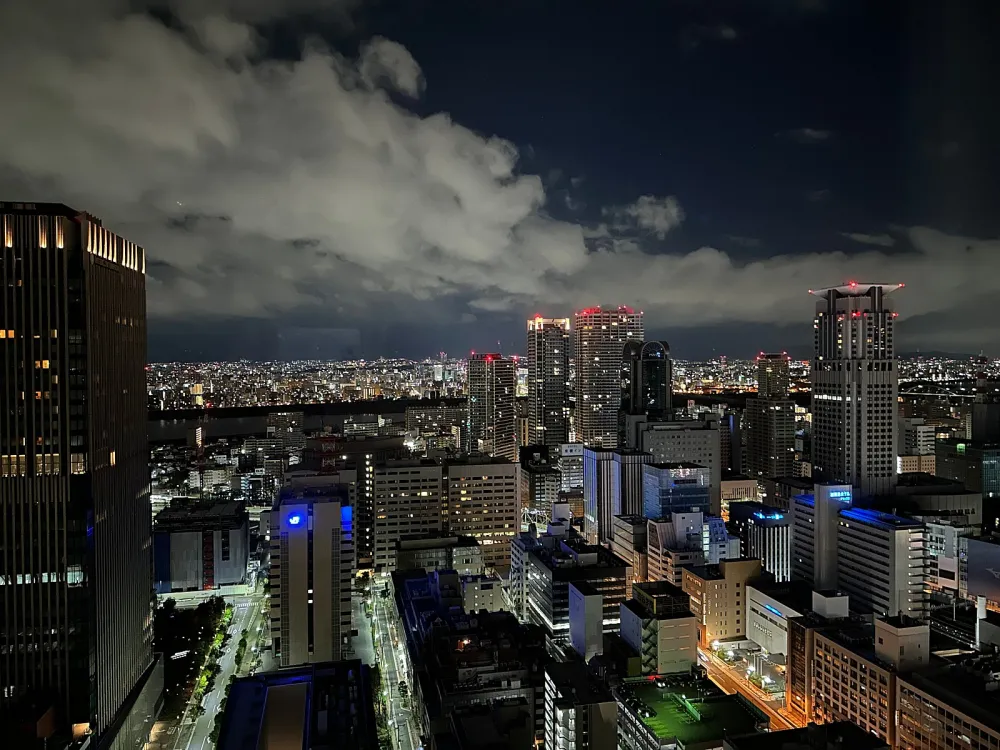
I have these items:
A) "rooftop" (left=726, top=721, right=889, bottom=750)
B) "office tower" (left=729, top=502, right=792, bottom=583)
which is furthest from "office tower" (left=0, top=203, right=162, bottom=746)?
"office tower" (left=729, top=502, right=792, bottom=583)

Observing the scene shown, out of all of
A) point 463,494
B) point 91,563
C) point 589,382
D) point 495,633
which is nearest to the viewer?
point 91,563

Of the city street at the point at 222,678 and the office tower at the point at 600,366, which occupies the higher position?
the office tower at the point at 600,366

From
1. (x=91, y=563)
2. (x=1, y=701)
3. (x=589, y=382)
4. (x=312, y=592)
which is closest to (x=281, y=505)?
(x=312, y=592)

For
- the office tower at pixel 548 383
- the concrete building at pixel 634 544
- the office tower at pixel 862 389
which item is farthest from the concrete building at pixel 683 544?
the office tower at pixel 548 383

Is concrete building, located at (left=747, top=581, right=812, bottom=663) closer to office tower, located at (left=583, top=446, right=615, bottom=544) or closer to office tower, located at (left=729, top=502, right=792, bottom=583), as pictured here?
office tower, located at (left=729, top=502, right=792, bottom=583)

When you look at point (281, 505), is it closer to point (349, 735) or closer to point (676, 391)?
point (349, 735)

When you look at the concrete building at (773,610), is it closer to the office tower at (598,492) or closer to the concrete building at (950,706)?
the concrete building at (950,706)
